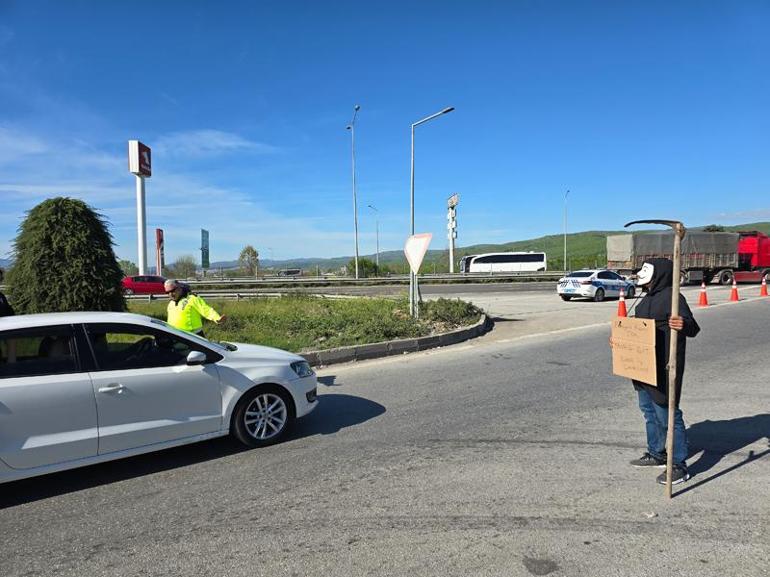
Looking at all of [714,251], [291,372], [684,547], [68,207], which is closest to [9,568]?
[291,372]

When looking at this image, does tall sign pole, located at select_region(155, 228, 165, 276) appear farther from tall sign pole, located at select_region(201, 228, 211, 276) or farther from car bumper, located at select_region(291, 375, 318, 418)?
car bumper, located at select_region(291, 375, 318, 418)

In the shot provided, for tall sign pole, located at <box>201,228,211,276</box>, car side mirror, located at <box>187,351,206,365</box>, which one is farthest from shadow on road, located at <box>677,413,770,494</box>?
tall sign pole, located at <box>201,228,211,276</box>

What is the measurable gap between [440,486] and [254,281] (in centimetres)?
4042

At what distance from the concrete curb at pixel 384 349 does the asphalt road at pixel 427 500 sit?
2.61 meters

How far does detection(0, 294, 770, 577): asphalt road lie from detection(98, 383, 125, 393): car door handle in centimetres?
77

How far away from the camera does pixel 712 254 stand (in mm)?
34000

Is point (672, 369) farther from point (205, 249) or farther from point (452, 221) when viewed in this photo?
point (205, 249)

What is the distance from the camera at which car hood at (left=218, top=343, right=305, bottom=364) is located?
204 inches

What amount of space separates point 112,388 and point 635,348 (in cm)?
416

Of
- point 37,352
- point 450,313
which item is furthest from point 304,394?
point 450,313

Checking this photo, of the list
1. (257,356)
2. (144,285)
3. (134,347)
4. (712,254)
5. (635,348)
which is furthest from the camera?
(712,254)

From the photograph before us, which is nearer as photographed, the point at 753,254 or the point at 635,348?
the point at 635,348

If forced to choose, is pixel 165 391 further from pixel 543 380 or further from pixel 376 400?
pixel 543 380

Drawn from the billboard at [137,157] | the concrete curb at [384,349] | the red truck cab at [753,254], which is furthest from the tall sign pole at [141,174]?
the red truck cab at [753,254]
